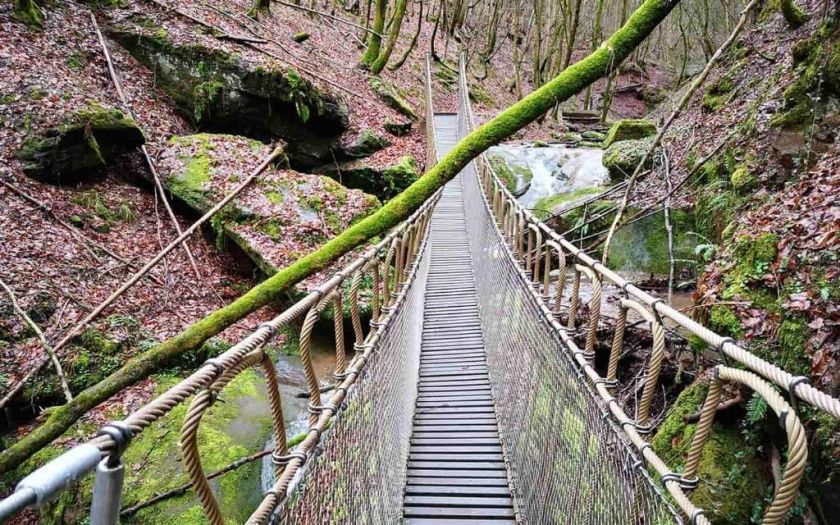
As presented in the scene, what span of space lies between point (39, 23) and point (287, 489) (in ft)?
28.2

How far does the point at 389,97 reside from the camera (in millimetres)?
12133

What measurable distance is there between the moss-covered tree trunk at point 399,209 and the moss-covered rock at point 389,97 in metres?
9.46

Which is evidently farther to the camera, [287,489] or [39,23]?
[39,23]

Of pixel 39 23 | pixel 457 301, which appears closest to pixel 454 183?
pixel 457 301

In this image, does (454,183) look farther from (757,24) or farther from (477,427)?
(477,427)

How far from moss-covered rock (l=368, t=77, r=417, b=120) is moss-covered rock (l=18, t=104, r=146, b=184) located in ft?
21.3

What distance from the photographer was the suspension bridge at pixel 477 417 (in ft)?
3.07

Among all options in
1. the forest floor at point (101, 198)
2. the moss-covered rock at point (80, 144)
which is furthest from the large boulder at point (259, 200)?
the moss-covered rock at point (80, 144)

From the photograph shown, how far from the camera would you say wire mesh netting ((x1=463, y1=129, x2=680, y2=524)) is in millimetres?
1604

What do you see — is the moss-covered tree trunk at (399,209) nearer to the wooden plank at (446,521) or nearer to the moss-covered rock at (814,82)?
the wooden plank at (446,521)

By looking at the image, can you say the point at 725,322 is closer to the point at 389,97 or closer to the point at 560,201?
the point at 560,201

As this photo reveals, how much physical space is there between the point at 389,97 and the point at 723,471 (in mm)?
11098

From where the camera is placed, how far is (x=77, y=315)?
15.4 feet

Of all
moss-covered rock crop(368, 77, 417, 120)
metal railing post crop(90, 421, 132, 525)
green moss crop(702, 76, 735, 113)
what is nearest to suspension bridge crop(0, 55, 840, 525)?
metal railing post crop(90, 421, 132, 525)
